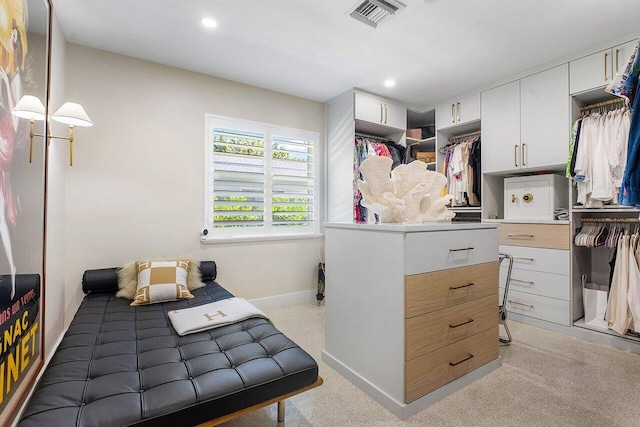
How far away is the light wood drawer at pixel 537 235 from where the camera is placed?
2.69 meters

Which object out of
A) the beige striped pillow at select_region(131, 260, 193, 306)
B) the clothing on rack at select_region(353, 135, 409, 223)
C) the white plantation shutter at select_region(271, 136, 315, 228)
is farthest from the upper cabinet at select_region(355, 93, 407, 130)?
the beige striped pillow at select_region(131, 260, 193, 306)

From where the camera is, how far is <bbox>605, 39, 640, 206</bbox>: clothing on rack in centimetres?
133

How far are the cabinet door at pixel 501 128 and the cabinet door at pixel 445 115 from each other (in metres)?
0.37

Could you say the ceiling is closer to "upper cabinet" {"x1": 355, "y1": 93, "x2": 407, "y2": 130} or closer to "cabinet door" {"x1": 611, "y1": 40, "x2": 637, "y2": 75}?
"cabinet door" {"x1": 611, "y1": 40, "x2": 637, "y2": 75}

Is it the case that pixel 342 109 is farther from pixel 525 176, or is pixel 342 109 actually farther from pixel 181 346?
pixel 181 346

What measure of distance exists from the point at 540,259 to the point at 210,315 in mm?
2924

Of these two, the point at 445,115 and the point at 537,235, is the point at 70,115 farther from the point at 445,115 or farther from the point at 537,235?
the point at 537,235

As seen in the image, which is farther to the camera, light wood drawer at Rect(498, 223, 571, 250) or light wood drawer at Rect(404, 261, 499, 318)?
→ light wood drawer at Rect(498, 223, 571, 250)

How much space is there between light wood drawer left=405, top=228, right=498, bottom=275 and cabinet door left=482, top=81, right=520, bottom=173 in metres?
1.52

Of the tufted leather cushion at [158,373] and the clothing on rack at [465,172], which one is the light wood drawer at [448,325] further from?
the clothing on rack at [465,172]

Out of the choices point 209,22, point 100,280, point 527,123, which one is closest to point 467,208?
point 527,123

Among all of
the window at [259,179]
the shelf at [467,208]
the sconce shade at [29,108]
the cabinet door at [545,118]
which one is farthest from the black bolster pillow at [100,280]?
the cabinet door at [545,118]

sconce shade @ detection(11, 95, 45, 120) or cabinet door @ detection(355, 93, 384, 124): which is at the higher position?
cabinet door @ detection(355, 93, 384, 124)

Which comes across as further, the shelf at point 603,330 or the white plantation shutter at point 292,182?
the white plantation shutter at point 292,182
